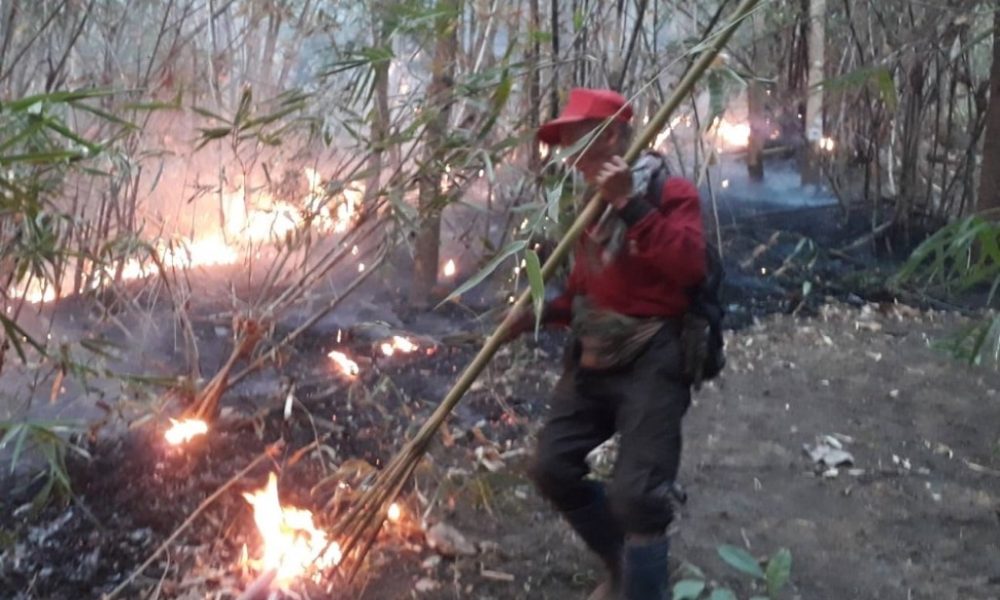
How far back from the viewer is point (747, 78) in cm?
276

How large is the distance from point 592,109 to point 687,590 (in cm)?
131

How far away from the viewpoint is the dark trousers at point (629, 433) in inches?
91.1

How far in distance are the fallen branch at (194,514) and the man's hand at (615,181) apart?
1.50 metres

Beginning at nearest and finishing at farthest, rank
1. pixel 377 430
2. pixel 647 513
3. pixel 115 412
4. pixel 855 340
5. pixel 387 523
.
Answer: pixel 647 513, pixel 387 523, pixel 115 412, pixel 377 430, pixel 855 340

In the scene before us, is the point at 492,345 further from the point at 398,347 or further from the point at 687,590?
the point at 398,347

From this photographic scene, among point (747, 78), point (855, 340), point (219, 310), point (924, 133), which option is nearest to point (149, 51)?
point (219, 310)

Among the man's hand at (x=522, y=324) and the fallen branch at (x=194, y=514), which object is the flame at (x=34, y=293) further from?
the man's hand at (x=522, y=324)

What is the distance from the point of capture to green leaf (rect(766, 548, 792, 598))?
2.78 metres

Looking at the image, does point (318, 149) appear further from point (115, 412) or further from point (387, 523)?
point (387, 523)

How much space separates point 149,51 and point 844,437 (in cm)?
317

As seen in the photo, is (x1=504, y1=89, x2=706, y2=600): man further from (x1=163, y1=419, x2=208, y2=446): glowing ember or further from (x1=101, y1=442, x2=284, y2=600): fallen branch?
(x1=163, y1=419, x2=208, y2=446): glowing ember

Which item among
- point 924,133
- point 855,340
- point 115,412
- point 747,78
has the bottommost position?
point 855,340

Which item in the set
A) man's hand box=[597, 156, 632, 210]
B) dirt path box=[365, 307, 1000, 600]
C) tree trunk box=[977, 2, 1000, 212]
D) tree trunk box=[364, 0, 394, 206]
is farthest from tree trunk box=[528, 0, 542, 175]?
tree trunk box=[977, 2, 1000, 212]

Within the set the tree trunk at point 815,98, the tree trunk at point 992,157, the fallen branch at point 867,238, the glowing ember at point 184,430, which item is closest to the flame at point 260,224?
the glowing ember at point 184,430
